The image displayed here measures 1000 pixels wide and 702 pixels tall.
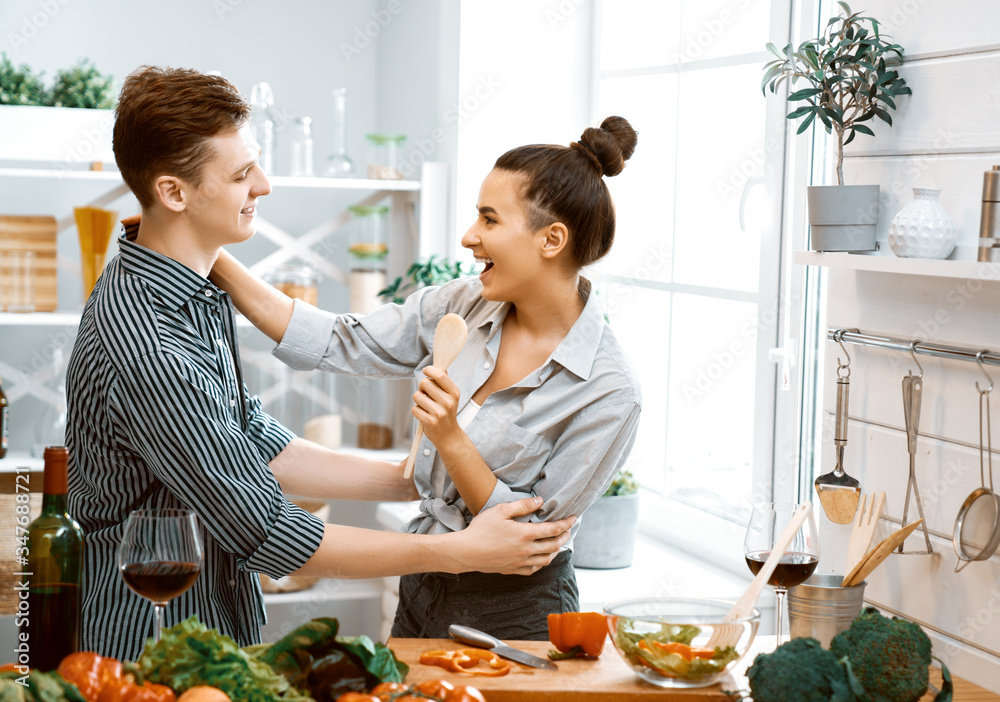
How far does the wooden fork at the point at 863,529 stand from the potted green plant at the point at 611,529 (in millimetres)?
1029

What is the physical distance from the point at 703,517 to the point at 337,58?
193 centimetres

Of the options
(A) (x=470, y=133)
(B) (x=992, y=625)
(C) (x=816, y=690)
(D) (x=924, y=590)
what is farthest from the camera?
(A) (x=470, y=133)

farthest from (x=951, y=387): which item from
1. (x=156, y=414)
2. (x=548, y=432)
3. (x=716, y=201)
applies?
(x=156, y=414)

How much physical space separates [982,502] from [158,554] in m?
1.27

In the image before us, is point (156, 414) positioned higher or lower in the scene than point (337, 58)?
lower

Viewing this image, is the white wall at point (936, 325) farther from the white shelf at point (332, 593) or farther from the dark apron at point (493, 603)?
the white shelf at point (332, 593)

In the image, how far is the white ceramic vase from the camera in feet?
5.49

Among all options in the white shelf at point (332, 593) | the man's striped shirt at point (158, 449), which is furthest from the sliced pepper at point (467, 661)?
the white shelf at point (332, 593)

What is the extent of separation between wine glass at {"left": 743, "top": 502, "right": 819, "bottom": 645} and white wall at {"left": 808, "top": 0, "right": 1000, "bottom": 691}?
0.44m

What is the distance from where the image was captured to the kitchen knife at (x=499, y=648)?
1355mm

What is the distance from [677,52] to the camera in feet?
9.39

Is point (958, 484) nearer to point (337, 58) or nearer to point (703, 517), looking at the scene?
point (703, 517)

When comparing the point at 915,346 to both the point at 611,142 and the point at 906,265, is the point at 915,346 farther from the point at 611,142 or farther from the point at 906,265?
the point at 611,142

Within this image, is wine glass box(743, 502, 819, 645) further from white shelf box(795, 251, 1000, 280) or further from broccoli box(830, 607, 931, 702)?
white shelf box(795, 251, 1000, 280)
